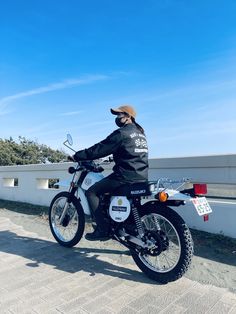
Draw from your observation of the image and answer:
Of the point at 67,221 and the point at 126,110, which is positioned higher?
the point at 126,110

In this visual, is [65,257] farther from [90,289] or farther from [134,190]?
[134,190]

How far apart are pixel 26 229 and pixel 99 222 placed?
2564 millimetres

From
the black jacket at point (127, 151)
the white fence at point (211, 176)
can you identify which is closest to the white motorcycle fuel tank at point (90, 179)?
the black jacket at point (127, 151)

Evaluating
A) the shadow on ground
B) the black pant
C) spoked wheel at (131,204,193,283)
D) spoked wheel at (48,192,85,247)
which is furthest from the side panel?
spoked wheel at (131,204,193,283)

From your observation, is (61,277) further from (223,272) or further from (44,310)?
(223,272)

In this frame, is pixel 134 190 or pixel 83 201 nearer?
pixel 134 190

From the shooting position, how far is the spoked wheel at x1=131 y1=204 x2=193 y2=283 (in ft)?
9.93

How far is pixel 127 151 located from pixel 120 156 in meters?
0.12

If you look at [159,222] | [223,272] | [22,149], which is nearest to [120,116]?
[159,222]

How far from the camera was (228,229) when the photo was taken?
4.43 meters

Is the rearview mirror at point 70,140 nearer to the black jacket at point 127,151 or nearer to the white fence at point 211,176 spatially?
the black jacket at point 127,151

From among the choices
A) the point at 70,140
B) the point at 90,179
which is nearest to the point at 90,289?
the point at 90,179

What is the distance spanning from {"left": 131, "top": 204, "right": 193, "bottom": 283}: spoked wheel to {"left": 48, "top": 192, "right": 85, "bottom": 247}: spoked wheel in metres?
1.16

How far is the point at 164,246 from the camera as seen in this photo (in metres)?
3.18
